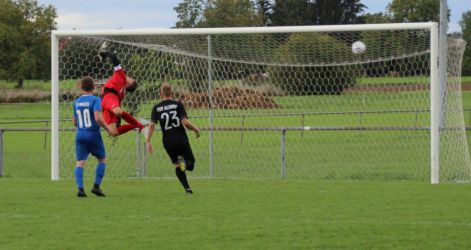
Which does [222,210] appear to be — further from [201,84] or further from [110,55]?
[201,84]

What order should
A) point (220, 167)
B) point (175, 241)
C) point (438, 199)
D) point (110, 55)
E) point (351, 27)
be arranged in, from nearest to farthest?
point (175, 241), point (438, 199), point (110, 55), point (351, 27), point (220, 167)

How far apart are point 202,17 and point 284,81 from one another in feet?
197

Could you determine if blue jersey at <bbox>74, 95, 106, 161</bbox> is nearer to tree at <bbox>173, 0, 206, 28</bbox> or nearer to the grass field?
the grass field

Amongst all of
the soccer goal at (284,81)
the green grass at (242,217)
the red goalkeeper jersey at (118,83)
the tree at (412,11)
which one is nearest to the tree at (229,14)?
the tree at (412,11)

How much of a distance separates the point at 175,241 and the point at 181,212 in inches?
102

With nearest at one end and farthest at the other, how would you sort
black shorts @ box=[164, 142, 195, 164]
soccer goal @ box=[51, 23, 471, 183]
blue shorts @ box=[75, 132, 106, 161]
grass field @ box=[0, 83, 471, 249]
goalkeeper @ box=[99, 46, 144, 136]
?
grass field @ box=[0, 83, 471, 249] < blue shorts @ box=[75, 132, 106, 161] < black shorts @ box=[164, 142, 195, 164] < goalkeeper @ box=[99, 46, 144, 136] < soccer goal @ box=[51, 23, 471, 183]

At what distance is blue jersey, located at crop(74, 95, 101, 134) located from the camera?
49.8 feet

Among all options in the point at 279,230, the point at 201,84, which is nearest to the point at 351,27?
the point at 201,84

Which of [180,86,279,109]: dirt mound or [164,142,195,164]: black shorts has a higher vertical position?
[180,86,279,109]: dirt mound

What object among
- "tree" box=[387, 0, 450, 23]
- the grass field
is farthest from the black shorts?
"tree" box=[387, 0, 450, 23]

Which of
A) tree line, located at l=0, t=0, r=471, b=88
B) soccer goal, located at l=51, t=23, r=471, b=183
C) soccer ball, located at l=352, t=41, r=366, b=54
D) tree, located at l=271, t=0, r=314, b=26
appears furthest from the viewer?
tree, located at l=271, t=0, r=314, b=26

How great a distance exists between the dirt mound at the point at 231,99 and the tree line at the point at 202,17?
3648cm

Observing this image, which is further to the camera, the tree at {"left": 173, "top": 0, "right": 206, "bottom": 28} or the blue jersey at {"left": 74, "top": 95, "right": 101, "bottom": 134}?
the tree at {"left": 173, "top": 0, "right": 206, "bottom": 28}

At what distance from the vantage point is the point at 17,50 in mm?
72250
